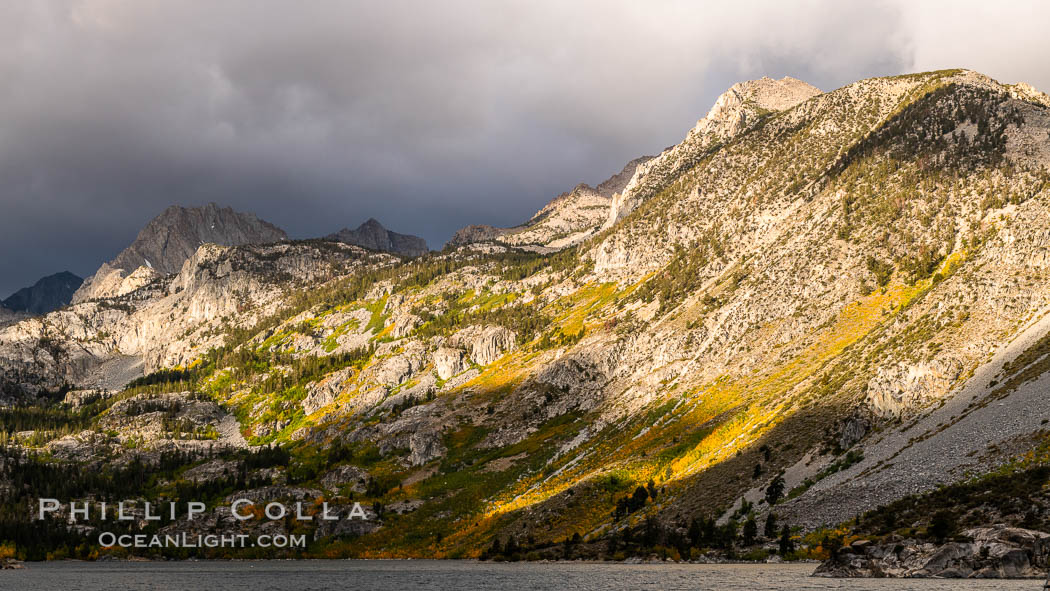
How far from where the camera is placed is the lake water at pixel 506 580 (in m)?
60.5

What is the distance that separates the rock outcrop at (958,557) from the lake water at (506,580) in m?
1.98

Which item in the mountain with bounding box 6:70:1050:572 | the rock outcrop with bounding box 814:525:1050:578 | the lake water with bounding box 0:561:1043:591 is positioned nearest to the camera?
the rock outcrop with bounding box 814:525:1050:578

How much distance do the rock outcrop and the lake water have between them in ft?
6.50

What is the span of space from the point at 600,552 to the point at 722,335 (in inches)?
3143

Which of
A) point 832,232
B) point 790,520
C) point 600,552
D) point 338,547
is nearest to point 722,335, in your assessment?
point 832,232

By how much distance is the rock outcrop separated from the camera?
5519cm

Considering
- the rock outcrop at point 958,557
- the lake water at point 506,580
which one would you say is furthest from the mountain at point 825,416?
the lake water at point 506,580

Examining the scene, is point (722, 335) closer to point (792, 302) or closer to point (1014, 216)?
point (792, 302)

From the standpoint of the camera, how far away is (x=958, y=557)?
59.4 meters

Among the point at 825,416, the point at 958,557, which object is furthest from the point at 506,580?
the point at 825,416

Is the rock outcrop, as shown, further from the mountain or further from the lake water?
the lake water

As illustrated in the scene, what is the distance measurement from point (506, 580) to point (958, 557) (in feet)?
160

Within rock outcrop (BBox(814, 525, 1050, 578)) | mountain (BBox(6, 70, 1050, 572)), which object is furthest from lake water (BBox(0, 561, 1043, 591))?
mountain (BBox(6, 70, 1050, 572))

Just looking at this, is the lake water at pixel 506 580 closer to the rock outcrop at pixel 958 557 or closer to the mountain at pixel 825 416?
the rock outcrop at pixel 958 557
